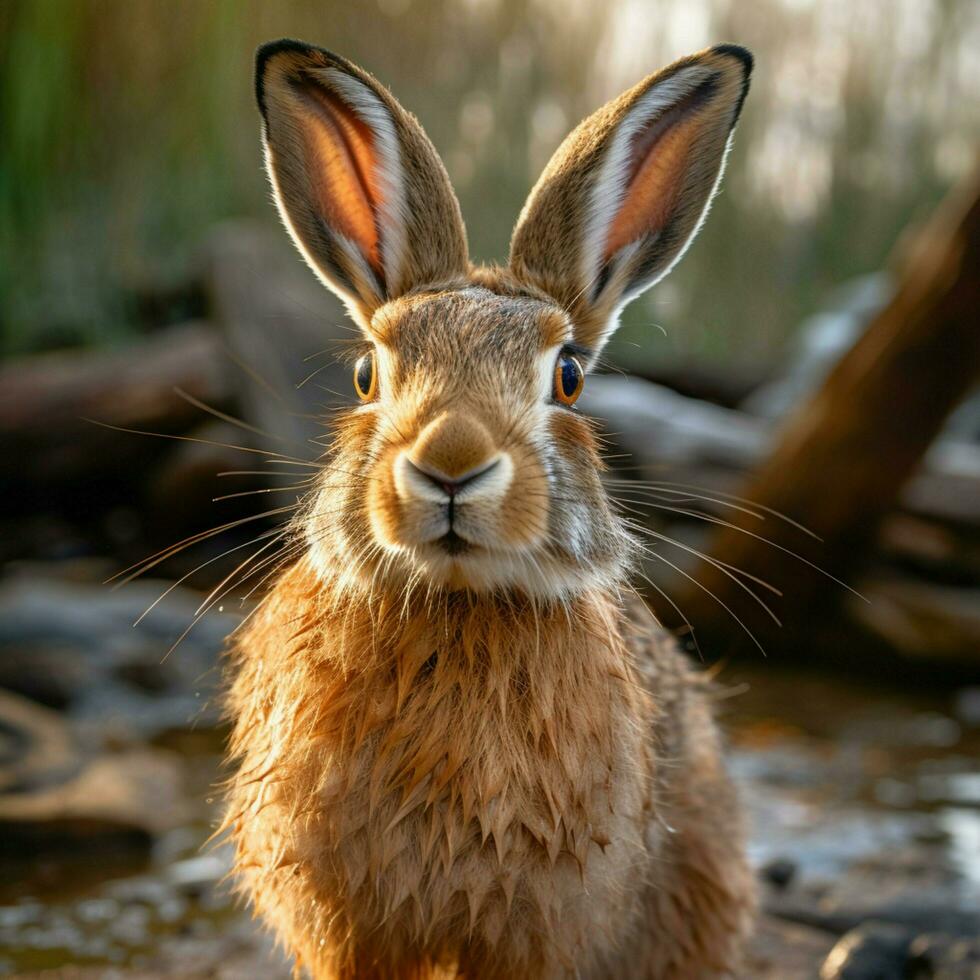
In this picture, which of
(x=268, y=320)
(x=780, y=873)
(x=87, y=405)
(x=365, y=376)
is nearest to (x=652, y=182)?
(x=365, y=376)

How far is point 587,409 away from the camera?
236 cm

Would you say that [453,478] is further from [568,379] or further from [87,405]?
[87,405]

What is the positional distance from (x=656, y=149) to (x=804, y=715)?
130 inches

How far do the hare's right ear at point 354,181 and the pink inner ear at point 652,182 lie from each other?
307 millimetres

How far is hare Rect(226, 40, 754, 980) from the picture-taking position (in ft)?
5.91

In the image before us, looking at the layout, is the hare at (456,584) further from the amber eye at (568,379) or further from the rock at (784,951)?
the rock at (784,951)

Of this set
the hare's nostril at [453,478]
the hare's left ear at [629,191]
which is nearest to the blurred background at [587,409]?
the hare's left ear at [629,191]

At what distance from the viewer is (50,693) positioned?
4.51 m

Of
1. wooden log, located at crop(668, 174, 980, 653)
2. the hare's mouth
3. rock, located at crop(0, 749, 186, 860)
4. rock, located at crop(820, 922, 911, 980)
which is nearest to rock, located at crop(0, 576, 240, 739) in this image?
rock, located at crop(0, 749, 186, 860)

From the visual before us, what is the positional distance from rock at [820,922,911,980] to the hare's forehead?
5.46ft

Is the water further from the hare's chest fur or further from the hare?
the hare's chest fur

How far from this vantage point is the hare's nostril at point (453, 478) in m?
1.62

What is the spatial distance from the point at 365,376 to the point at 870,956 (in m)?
1.82

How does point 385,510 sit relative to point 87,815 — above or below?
above
